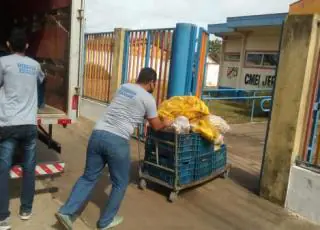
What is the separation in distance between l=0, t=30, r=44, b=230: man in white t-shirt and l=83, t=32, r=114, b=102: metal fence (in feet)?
17.6

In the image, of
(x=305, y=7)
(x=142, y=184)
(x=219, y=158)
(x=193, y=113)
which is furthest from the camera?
(x=305, y=7)

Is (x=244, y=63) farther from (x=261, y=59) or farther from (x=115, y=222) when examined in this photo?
(x=115, y=222)

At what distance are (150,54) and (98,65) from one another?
2.53 m

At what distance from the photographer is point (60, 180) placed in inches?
209

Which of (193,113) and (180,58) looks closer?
(193,113)

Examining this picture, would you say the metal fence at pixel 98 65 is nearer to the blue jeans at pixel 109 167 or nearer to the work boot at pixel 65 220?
the blue jeans at pixel 109 167

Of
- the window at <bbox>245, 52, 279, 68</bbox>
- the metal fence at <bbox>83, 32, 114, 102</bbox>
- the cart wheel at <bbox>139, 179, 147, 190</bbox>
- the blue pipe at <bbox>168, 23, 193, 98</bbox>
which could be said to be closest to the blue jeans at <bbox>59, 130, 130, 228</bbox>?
the cart wheel at <bbox>139, 179, 147, 190</bbox>

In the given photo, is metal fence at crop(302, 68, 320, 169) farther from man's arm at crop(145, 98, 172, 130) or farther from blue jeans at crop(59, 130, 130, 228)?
blue jeans at crop(59, 130, 130, 228)

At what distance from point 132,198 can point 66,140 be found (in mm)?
3173

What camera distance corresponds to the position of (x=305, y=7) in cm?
1283

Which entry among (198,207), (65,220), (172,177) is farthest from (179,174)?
(65,220)

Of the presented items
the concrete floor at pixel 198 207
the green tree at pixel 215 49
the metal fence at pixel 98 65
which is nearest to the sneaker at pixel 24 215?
the concrete floor at pixel 198 207

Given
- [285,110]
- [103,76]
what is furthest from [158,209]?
[103,76]

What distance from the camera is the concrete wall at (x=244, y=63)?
16.4 m
